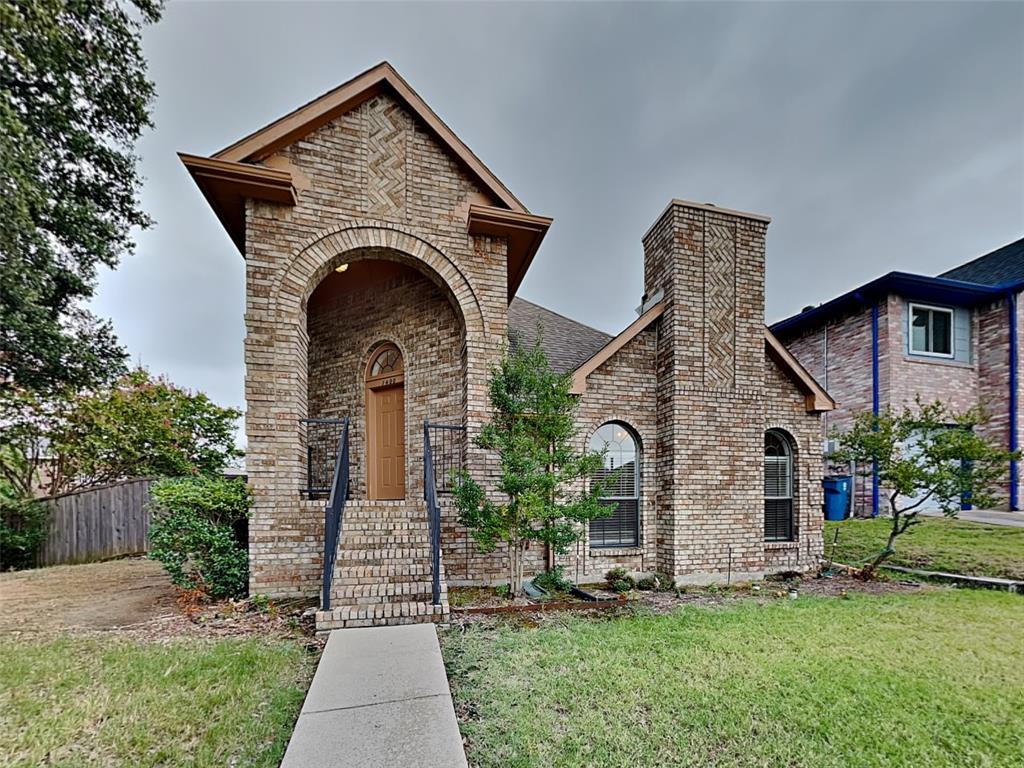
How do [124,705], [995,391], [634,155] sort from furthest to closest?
[634,155], [995,391], [124,705]

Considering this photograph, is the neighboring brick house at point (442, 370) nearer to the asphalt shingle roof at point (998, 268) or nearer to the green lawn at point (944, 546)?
the green lawn at point (944, 546)

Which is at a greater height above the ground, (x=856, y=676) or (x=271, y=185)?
(x=271, y=185)

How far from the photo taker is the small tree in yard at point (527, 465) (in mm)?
5484

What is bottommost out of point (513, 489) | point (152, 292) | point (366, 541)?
point (366, 541)

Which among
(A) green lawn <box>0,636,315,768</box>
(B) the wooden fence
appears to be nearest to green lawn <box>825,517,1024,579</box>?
(A) green lawn <box>0,636,315,768</box>

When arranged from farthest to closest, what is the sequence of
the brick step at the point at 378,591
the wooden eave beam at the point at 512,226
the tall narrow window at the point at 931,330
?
the tall narrow window at the point at 931,330
the wooden eave beam at the point at 512,226
the brick step at the point at 378,591

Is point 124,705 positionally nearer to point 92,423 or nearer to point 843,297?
point 92,423

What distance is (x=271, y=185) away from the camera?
234 inches

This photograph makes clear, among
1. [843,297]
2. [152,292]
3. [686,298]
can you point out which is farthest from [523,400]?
[152,292]

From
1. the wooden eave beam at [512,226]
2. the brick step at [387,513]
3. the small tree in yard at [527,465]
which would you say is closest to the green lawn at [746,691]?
the small tree in yard at [527,465]

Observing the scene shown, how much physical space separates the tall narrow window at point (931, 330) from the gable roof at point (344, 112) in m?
11.9

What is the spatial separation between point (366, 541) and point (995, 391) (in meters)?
16.5

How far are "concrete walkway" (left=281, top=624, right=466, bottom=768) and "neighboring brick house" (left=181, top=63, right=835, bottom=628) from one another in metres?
1.32

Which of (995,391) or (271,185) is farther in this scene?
(995,391)
